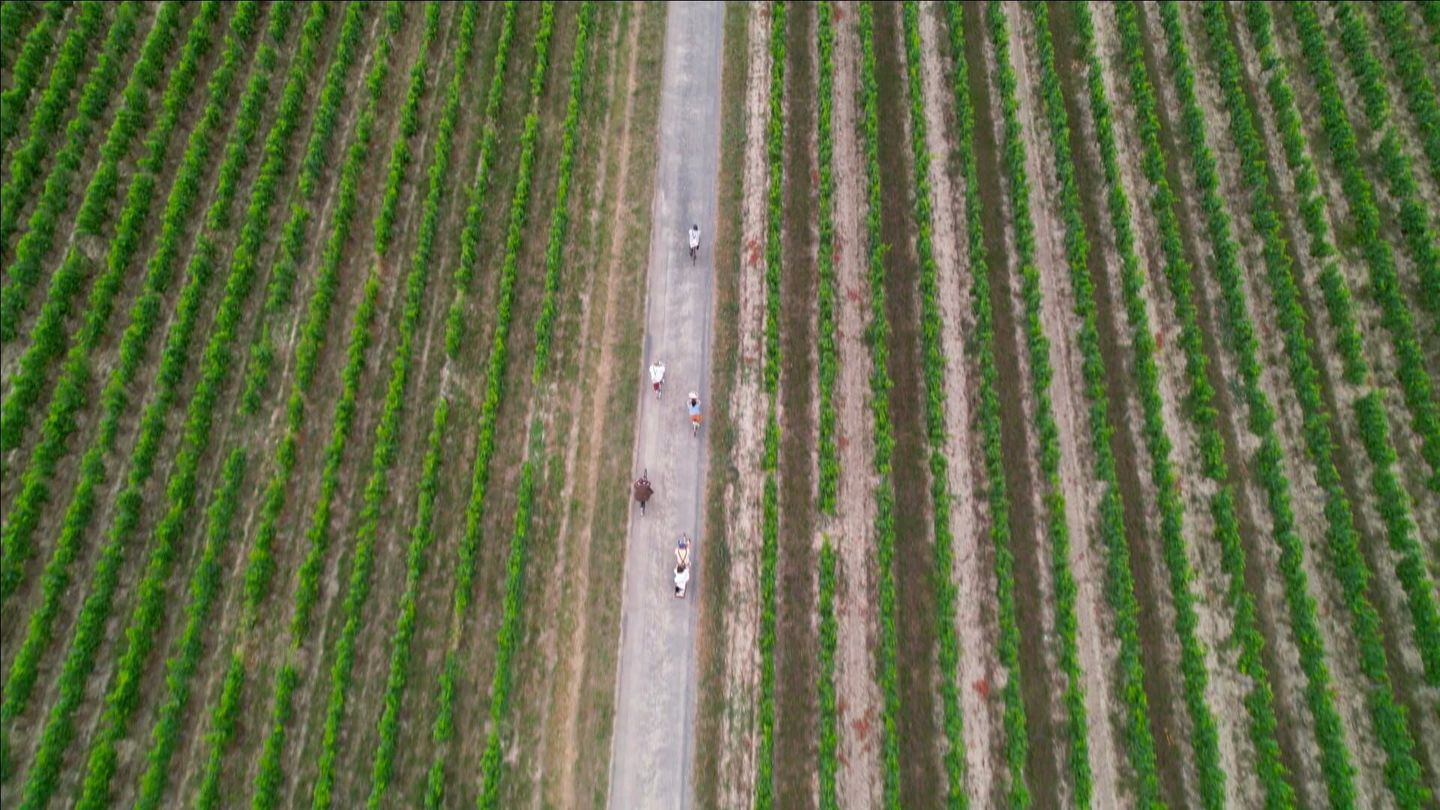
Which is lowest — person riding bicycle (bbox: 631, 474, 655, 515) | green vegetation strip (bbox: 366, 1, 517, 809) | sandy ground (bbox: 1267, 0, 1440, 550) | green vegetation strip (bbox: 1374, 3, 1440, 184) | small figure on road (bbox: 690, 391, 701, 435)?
green vegetation strip (bbox: 366, 1, 517, 809)

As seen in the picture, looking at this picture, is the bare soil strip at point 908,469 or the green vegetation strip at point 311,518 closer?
the green vegetation strip at point 311,518

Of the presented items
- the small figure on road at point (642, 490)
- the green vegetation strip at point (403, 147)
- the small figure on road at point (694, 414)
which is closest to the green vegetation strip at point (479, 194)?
the green vegetation strip at point (403, 147)

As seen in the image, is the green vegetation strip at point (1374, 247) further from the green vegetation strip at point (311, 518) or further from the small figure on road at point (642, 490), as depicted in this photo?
the green vegetation strip at point (311, 518)

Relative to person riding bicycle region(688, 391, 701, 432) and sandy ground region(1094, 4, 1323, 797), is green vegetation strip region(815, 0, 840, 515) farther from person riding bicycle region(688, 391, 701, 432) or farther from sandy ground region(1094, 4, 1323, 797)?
sandy ground region(1094, 4, 1323, 797)

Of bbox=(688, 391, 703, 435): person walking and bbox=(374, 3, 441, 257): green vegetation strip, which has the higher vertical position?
bbox=(374, 3, 441, 257): green vegetation strip

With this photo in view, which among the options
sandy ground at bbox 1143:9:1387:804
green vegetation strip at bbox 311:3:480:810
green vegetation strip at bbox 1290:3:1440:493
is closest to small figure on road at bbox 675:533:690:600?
green vegetation strip at bbox 311:3:480:810

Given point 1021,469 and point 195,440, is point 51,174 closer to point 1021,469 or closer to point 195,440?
point 195,440
